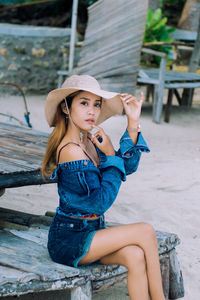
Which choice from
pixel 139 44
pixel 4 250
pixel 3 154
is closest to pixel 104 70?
pixel 139 44

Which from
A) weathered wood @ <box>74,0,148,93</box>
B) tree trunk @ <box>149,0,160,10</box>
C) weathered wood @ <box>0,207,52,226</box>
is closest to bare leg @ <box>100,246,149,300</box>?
weathered wood @ <box>0,207,52,226</box>

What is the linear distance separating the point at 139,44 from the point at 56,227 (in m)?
5.08

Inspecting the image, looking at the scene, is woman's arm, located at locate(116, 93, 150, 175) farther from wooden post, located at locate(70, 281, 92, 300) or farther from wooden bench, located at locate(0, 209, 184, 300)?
wooden post, located at locate(70, 281, 92, 300)

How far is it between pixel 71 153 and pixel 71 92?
0.32m

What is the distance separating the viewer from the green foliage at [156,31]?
1055 cm

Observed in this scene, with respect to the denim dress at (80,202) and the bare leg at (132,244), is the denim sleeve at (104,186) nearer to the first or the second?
the denim dress at (80,202)

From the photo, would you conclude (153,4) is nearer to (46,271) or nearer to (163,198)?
(163,198)

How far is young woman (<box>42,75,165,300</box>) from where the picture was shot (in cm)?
211

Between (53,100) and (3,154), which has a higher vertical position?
(53,100)

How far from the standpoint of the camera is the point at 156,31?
10867 mm

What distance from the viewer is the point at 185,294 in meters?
2.73

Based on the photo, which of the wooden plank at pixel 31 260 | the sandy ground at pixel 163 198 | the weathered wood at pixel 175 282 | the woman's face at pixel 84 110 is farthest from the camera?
the sandy ground at pixel 163 198

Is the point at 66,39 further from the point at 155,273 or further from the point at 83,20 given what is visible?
the point at 155,273

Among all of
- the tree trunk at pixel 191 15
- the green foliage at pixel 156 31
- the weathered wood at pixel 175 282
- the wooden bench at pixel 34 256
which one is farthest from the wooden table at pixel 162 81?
the weathered wood at pixel 175 282
